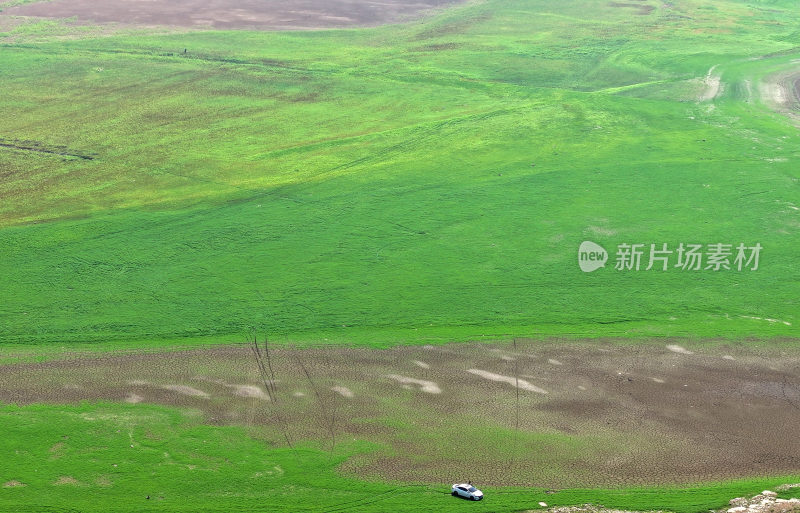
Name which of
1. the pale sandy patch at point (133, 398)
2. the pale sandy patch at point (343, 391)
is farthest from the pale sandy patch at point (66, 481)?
the pale sandy patch at point (343, 391)

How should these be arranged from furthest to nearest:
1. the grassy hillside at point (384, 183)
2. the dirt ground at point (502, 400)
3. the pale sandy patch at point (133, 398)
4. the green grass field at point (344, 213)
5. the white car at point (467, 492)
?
the grassy hillside at point (384, 183)
the pale sandy patch at point (133, 398)
the green grass field at point (344, 213)
the dirt ground at point (502, 400)
the white car at point (467, 492)

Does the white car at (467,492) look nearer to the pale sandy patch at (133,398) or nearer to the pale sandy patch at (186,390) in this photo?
the pale sandy patch at (186,390)

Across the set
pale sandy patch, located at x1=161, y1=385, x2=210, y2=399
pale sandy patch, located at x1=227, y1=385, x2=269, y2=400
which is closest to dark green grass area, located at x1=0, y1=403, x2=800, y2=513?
pale sandy patch, located at x1=161, y1=385, x2=210, y2=399

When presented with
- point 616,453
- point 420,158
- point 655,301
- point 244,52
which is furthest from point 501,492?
point 244,52

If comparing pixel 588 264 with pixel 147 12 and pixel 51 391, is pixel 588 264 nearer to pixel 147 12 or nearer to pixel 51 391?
pixel 51 391

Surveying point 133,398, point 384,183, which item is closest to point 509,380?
point 133,398

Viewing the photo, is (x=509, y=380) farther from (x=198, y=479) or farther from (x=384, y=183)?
(x=384, y=183)
